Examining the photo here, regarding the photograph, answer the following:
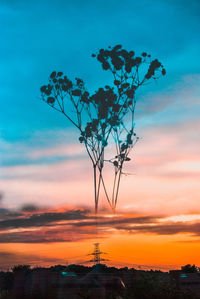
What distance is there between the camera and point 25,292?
1809 centimetres

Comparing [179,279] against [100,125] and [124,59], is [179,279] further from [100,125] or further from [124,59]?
[124,59]

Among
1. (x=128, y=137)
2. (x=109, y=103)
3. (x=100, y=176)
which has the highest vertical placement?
(x=109, y=103)

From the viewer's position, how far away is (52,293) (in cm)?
1808

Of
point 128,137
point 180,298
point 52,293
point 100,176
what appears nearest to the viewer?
point 52,293

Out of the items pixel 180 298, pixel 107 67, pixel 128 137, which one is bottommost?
pixel 180 298

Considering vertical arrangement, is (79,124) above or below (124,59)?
below

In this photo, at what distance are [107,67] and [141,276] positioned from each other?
12.1 m

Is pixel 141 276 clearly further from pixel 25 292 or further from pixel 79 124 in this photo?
pixel 79 124

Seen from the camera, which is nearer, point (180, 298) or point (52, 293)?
point (52, 293)

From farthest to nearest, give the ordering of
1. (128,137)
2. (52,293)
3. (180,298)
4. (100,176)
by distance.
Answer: (128,137)
(100,176)
(180,298)
(52,293)

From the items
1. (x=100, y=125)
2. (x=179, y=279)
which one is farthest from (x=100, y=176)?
(x=179, y=279)

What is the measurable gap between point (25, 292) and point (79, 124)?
9.84m

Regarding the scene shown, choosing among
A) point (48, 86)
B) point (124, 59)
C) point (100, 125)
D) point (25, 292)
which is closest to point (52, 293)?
point (25, 292)

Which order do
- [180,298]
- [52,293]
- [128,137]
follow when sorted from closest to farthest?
[52,293] < [180,298] < [128,137]
